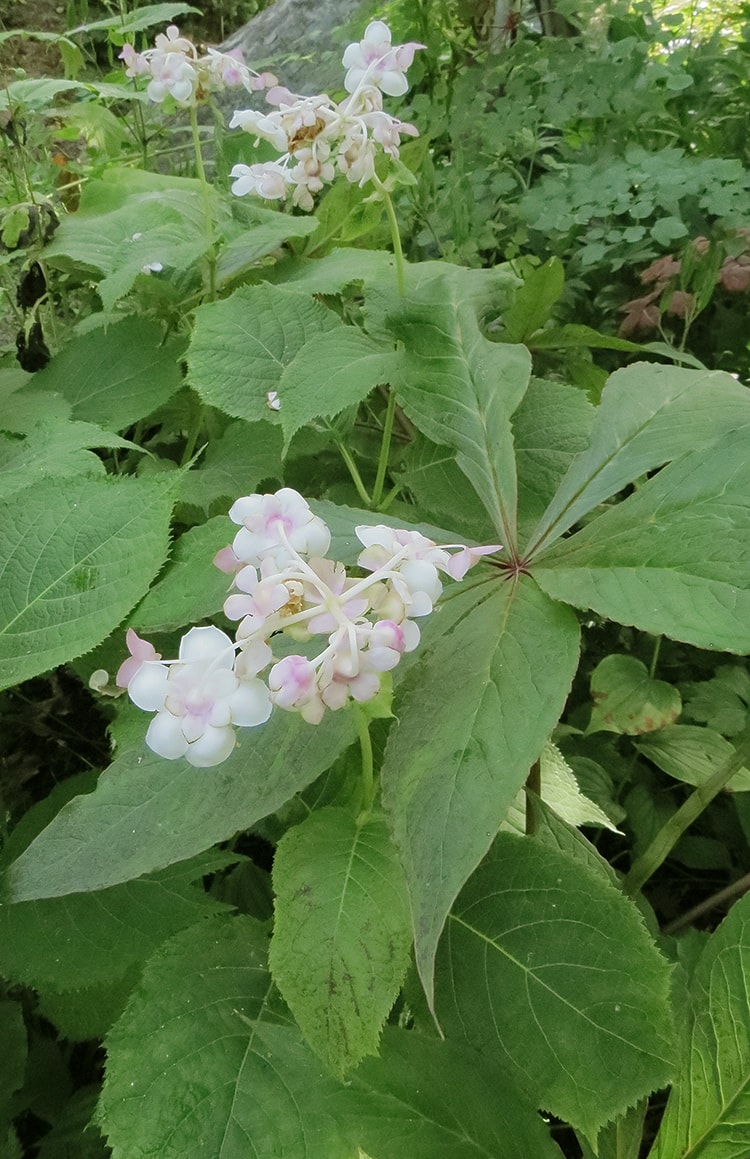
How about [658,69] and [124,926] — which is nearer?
[124,926]

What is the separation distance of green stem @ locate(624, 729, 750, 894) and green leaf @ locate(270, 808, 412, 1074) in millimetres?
265

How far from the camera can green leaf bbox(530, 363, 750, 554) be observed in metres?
0.51

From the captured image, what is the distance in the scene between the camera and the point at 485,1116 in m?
0.45

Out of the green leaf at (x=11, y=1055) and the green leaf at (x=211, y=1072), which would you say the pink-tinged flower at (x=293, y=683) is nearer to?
the green leaf at (x=211, y=1072)

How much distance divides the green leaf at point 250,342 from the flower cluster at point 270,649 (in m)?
0.31

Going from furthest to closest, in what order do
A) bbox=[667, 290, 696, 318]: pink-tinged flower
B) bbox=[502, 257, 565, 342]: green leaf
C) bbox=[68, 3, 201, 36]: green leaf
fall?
1. bbox=[68, 3, 201, 36]: green leaf
2. bbox=[667, 290, 696, 318]: pink-tinged flower
3. bbox=[502, 257, 565, 342]: green leaf

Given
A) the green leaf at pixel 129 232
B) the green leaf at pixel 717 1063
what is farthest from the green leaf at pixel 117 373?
the green leaf at pixel 717 1063

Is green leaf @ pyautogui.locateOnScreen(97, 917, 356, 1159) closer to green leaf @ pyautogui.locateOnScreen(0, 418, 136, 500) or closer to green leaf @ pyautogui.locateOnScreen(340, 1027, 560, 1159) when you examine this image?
green leaf @ pyautogui.locateOnScreen(340, 1027, 560, 1159)

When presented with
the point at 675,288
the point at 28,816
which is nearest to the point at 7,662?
the point at 28,816

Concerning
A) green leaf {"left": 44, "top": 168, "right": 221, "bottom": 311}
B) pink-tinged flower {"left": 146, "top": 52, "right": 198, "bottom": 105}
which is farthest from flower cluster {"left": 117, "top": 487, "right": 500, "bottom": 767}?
pink-tinged flower {"left": 146, "top": 52, "right": 198, "bottom": 105}

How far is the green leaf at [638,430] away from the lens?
20.0 inches

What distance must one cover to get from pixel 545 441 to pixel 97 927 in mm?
484

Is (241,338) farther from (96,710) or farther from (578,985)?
(578,985)

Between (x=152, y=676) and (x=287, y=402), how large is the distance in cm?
30
